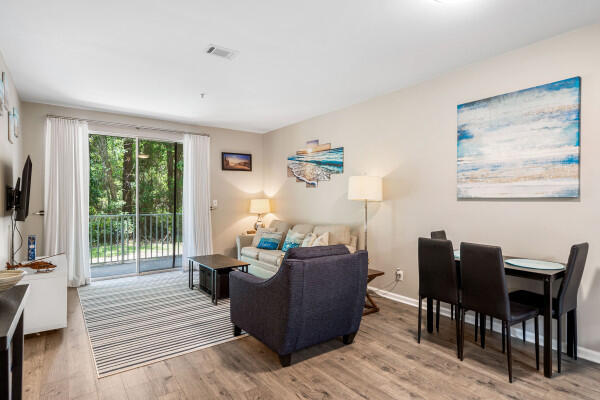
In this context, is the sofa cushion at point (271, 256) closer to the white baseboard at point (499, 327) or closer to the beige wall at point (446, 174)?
the beige wall at point (446, 174)

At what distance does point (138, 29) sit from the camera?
2.67 meters

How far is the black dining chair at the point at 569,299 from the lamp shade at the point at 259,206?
14.1 ft

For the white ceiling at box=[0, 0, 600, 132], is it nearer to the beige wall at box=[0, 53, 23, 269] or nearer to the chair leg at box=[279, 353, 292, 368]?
the beige wall at box=[0, 53, 23, 269]

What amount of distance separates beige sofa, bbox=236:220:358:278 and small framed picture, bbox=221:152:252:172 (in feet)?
4.70

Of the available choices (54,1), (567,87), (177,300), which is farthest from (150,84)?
(567,87)

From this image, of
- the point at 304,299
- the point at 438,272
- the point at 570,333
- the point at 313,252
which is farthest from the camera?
the point at 438,272

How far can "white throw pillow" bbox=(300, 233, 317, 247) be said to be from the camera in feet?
15.1

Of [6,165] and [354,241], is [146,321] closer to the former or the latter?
[6,165]

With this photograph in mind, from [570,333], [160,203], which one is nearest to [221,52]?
[160,203]

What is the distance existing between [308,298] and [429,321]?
1.42m

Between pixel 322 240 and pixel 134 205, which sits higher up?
pixel 134 205

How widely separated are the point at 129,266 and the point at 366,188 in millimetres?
4441

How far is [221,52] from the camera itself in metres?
3.09

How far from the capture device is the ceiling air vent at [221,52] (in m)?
3.00
